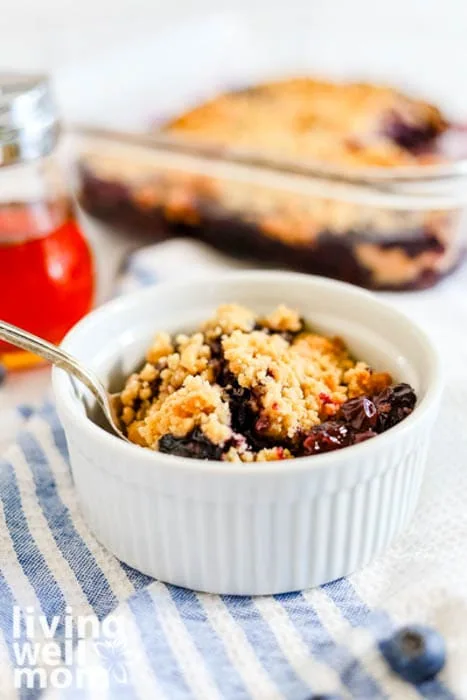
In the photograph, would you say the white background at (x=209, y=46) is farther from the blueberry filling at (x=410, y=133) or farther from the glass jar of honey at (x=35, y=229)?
the glass jar of honey at (x=35, y=229)

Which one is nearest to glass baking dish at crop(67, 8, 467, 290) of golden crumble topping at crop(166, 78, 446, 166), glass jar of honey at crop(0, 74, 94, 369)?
golden crumble topping at crop(166, 78, 446, 166)

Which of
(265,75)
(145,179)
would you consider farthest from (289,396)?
(265,75)

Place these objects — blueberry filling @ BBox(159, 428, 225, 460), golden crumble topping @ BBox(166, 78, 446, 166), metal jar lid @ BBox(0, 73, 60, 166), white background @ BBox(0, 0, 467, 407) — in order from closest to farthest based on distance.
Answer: blueberry filling @ BBox(159, 428, 225, 460) → metal jar lid @ BBox(0, 73, 60, 166) → golden crumble topping @ BBox(166, 78, 446, 166) → white background @ BBox(0, 0, 467, 407)

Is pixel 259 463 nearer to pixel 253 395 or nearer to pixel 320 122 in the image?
pixel 253 395

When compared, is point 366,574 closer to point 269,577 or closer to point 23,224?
point 269,577

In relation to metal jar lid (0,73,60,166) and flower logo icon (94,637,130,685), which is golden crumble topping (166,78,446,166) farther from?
flower logo icon (94,637,130,685)

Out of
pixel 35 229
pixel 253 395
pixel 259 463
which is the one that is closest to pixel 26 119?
pixel 35 229
